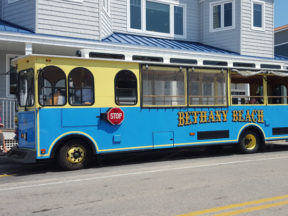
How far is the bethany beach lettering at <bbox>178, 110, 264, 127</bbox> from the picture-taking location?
10820 mm

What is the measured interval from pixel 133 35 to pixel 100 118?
29.6ft

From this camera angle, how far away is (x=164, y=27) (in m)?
19.1

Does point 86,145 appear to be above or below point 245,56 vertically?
below

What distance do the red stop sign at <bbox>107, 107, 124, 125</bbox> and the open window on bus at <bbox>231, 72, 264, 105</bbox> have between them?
4008 mm

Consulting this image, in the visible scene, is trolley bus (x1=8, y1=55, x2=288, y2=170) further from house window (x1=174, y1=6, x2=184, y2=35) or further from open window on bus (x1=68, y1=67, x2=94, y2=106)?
house window (x1=174, y1=6, x2=184, y2=35)

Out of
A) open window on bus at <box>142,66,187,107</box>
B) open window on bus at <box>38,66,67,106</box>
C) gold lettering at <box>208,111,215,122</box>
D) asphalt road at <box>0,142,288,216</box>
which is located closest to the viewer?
asphalt road at <box>0,142,288,216</box>

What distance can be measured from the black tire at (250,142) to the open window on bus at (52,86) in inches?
241

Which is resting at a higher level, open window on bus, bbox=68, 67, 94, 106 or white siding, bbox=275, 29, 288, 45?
white siding, bbox=275, 29, 288, 45

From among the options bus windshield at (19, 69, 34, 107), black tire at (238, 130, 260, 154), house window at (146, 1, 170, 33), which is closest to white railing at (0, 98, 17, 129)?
bus windshield at (19, 69, 34, 107)

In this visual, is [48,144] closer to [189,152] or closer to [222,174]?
[222,174]

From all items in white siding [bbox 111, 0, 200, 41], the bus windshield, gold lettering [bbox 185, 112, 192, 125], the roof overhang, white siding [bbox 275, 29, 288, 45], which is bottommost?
gold lettering [bbox 185, 112, 192, 125]

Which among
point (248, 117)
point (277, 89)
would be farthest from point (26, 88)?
point (277, 89)

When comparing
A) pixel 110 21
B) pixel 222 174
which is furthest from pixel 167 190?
pixel 110 21

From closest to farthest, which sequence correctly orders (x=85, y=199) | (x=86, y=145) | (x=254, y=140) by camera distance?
1. (x=85, y=199)
2. (x=86, y=145)
3. (x=254, y=140)
